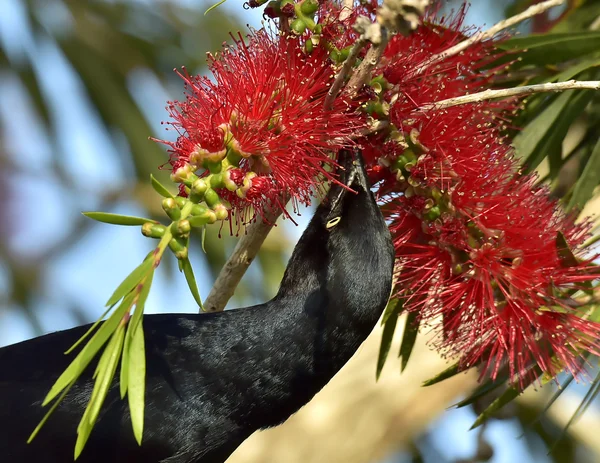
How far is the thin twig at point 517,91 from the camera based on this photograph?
140 centimetres

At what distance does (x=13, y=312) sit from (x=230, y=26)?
1990 millimetres

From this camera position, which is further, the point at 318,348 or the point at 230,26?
the point at 230,26

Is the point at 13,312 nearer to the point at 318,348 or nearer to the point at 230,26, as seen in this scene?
the point at 230,26

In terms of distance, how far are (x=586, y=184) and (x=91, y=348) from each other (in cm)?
126

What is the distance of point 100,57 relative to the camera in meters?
4.55

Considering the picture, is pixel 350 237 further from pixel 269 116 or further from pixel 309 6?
pixel 309 6

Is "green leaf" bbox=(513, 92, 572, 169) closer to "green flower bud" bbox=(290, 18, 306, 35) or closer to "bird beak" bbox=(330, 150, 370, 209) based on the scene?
"bird beak" bbox=(330, 150, 370, 209)

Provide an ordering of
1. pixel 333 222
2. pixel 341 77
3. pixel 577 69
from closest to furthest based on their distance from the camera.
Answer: pixel 341 77
pixel 333 222
pixel 577 69

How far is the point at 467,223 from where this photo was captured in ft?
5.25

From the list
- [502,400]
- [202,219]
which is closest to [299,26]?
[202,219]

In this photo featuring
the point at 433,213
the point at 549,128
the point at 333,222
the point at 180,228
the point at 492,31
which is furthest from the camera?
the point at 549,128

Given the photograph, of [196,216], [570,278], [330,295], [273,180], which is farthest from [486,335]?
[196,216]

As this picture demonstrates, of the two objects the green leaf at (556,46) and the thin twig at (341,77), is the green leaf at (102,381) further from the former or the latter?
the green leaf at (556,46)

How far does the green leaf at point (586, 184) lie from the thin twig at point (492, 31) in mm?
531
